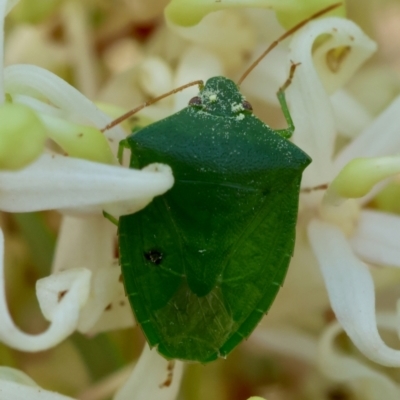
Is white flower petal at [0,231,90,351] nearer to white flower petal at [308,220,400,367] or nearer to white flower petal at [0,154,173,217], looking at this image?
white flower petal at [0,154,173,217]

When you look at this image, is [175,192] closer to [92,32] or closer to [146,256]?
[146,256]

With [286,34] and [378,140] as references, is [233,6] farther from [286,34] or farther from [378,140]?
[378,140]

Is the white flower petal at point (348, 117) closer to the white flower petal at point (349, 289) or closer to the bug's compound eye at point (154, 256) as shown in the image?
the white flower petal at point (349, 289)

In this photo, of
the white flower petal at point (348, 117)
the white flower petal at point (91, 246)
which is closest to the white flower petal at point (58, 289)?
the white flower petal at point (91, 246)

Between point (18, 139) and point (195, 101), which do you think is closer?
point (18, 139)

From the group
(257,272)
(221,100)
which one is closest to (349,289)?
(257,272)

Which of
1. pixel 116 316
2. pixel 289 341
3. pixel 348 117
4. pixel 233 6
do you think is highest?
pixel 233 6

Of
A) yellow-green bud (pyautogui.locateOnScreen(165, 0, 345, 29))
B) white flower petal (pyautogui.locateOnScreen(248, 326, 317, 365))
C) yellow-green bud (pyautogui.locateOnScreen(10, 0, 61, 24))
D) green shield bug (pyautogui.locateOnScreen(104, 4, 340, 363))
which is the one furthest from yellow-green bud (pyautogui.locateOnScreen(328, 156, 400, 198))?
yellow-green bud (pyautogui.locateOnScreen(10, 0, 61, 24))
